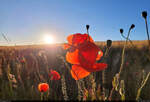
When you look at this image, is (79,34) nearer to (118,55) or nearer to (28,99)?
(28,99)

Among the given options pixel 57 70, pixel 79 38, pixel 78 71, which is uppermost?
pixel 79 38

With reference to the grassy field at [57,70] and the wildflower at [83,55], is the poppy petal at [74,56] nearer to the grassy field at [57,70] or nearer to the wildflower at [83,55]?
the wildflower at [83,55]

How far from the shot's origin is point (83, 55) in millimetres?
513

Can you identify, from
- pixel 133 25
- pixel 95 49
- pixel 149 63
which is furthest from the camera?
pixel 149 63

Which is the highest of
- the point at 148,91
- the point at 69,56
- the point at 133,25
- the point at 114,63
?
the point at 133,25

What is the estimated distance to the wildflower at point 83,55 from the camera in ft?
1.62

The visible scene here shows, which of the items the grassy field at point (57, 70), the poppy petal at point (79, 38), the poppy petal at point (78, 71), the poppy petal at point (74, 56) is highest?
the poppy petal at point (79, 38)

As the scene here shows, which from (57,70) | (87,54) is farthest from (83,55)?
(57,70)

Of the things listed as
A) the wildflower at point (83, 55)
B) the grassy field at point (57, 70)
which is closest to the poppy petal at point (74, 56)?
the wildflower at point (83, 55)

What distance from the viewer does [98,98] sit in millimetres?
642

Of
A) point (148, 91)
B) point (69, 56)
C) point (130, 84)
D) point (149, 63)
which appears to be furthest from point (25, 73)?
point (149, 63)

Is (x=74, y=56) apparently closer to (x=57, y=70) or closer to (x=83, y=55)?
(x=83, y=55)

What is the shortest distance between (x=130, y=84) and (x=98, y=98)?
1305 millimetres

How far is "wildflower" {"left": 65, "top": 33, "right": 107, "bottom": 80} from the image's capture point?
494mm
